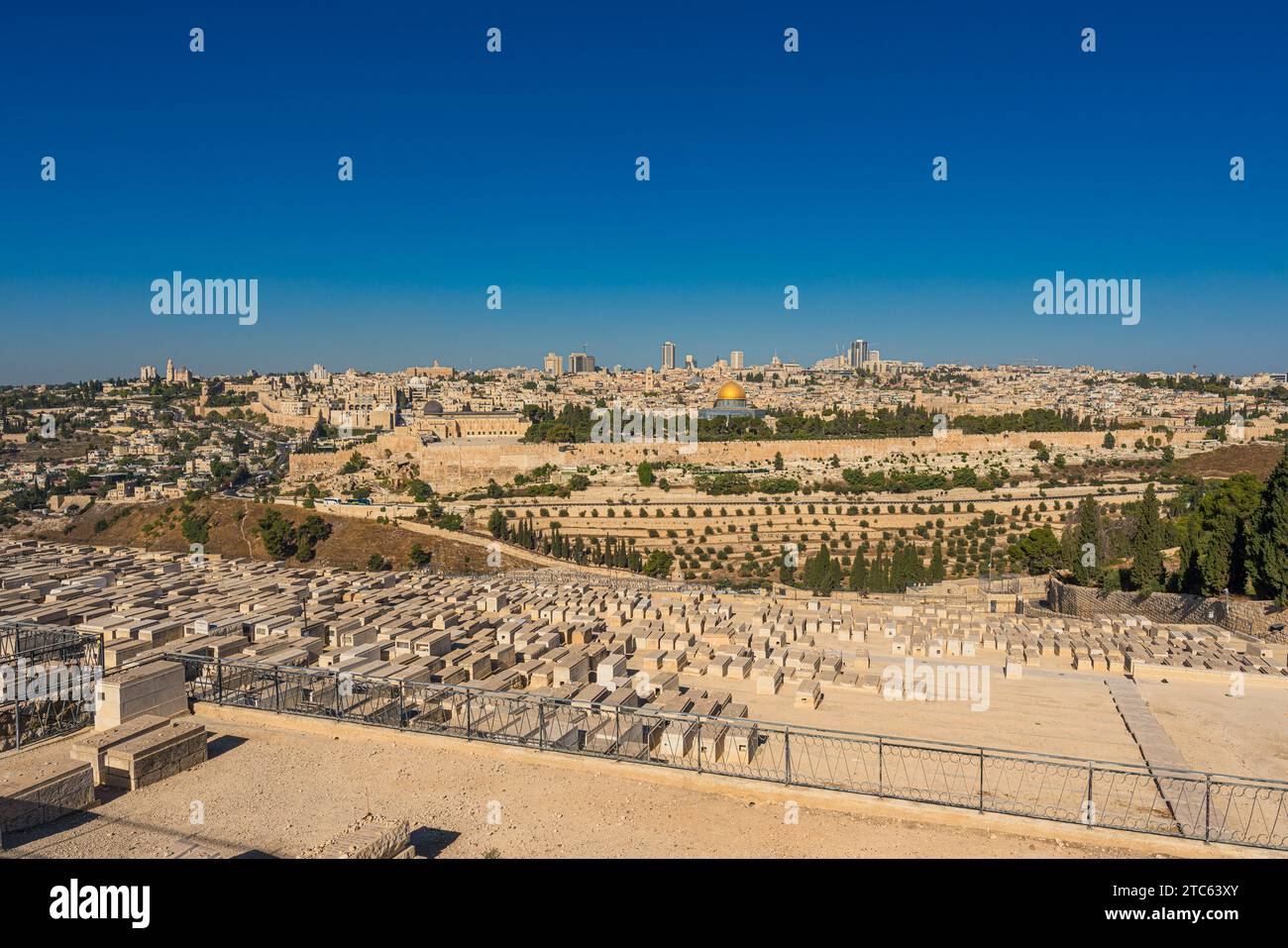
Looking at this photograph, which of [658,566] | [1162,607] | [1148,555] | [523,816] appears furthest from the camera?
[658,566]

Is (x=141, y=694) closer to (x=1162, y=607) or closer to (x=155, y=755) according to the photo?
(x=155, y=755)

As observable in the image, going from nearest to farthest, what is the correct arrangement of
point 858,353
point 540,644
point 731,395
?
point 540,644 → point 731,395 → point 858,353

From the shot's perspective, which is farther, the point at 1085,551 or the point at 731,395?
the point at 731,395

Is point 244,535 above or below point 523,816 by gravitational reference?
below

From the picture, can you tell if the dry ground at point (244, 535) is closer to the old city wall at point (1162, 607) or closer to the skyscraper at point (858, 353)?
the old city wall at point (1162, 607)

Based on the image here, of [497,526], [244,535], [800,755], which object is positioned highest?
[800,755]

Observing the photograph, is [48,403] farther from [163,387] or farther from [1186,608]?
[1186,608]

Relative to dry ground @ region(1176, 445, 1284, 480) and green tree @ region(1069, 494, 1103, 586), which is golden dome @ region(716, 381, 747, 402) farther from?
green tree @ region(1069, 494, 1103, 586)

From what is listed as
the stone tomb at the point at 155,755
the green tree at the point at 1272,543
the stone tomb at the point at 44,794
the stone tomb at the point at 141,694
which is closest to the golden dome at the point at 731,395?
the green tree at the point at 1272,543

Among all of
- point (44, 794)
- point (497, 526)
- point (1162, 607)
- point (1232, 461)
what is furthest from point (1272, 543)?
point (1232, 461)
